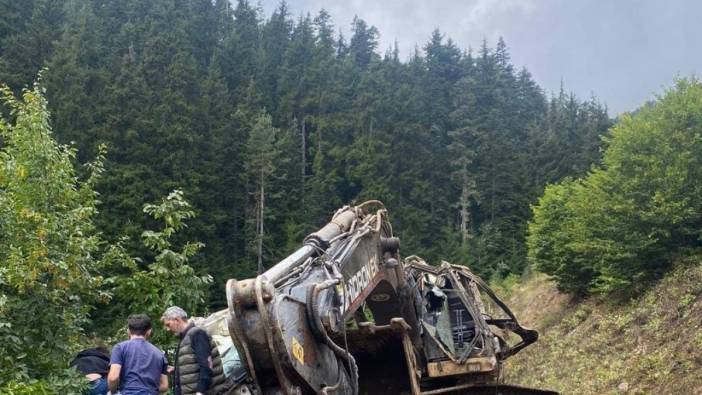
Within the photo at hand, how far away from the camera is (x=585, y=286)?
20.7m

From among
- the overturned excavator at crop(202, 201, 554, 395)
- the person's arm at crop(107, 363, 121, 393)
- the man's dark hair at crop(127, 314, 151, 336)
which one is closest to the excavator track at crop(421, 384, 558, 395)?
the overturned excavator at crop(202, 201, 554, 395)

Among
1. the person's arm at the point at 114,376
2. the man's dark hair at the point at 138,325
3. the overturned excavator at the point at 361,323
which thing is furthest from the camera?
the man's dark hair at the point at 138,325

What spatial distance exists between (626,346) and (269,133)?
102 ft

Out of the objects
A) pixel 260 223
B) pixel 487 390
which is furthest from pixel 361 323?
pixel 260 223

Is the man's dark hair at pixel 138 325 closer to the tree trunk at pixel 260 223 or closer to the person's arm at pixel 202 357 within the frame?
the person's arm at pixel 202 357

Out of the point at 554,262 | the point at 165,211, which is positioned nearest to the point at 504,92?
the point at 554,262

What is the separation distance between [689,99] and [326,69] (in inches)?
1754

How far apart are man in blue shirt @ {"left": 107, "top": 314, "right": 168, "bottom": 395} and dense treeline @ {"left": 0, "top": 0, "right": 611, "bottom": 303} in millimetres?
24969

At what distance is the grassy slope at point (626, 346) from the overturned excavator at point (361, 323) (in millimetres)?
3710

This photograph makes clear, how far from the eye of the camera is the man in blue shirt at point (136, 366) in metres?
5.27

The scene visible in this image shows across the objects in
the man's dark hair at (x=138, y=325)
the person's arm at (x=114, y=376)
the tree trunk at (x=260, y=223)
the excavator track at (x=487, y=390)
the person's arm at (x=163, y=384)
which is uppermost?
the tree trunk at (x=260, y=223)

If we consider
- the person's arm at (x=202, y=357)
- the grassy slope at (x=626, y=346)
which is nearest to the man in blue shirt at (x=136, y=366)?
the person's arm at (x=202, y=357)

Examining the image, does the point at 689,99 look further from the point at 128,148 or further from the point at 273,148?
the point at 273,148

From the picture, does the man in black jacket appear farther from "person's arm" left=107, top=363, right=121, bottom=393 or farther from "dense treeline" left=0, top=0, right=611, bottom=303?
"dense treeline" left=0, top=0, right=611, bottom=303
